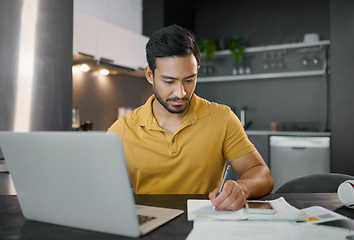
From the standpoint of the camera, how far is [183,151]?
5.07 ft

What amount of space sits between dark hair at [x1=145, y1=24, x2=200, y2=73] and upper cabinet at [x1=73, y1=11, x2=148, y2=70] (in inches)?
68.0

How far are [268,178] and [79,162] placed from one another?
82 centimetres

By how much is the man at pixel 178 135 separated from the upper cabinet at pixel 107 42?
174 cm

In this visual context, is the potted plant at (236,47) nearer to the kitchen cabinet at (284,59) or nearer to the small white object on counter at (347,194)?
the kitchen cabinet at (284,59)

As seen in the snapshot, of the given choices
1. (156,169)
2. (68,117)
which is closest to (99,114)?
(68,117)

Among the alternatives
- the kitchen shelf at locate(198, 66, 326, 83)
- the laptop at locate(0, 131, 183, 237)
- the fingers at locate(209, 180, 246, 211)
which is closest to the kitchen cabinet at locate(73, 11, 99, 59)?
the kitchen shelf at locate(198, 66, 326, 83)

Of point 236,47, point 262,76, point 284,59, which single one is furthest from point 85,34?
point 284,59

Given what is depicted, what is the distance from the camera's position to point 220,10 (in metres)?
5.20

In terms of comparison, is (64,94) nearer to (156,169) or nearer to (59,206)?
(156,169)

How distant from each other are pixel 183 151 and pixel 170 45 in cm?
49

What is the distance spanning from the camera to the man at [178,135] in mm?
1488

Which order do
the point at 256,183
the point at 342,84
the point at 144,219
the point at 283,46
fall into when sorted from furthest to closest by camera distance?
the point at 283,46 → the point at 342,84 → the point at 256,183 → the point at 144,219

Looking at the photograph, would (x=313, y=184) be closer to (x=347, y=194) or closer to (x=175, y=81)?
(x=347, y=194)

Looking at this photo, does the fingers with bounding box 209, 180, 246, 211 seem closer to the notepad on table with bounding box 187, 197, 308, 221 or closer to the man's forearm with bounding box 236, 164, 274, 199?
the notepad on table with bounding box 187, 197, 308, 221
